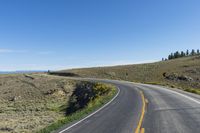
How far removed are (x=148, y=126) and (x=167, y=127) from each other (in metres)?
0.89

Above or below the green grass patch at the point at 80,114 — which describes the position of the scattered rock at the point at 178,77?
above

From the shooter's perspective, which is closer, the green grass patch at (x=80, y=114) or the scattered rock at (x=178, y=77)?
the green grass patch at (x=80, y=114)

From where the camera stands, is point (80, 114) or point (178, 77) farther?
point (178, 77)

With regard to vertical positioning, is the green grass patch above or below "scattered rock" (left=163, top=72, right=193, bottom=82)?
below

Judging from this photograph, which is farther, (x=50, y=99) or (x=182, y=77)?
(x=182, y=77)

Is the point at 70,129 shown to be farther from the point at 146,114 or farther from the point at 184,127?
the point at 184,127

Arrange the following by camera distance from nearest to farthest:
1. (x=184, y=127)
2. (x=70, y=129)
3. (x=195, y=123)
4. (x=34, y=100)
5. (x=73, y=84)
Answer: (x=184, y=127), (x=195, y=123), (x=70, y=129), (x=34, y=100), (x=73, y=84)

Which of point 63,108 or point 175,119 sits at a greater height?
point 175,119

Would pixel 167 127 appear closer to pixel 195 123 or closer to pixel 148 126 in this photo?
pixel 148 126

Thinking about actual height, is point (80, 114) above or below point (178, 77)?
below

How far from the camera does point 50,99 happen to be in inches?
1468

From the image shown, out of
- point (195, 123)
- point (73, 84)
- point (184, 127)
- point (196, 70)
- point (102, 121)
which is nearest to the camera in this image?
point (184, 127)

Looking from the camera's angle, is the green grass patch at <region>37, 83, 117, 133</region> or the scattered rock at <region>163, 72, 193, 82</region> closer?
the green grass patch at <region>37, 83, 117, 133</region>

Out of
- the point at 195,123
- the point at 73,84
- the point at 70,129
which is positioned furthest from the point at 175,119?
the point at 73,84
